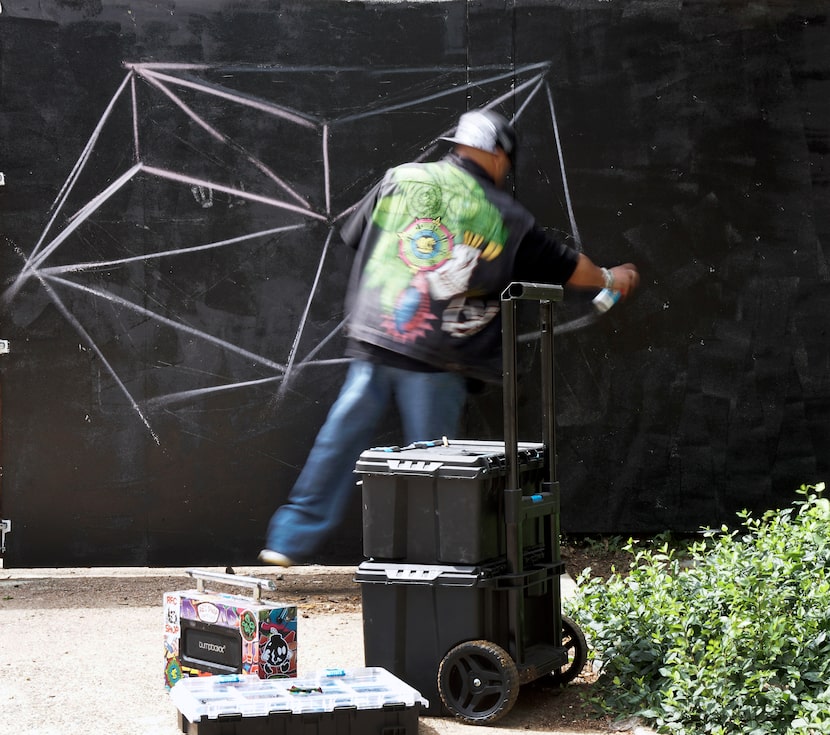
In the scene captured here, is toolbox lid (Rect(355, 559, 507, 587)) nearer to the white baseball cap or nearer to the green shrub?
the green shrub

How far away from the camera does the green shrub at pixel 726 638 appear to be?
3.90m

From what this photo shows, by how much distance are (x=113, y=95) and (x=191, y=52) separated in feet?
1.74

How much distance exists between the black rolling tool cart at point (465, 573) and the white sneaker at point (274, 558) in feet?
7.89

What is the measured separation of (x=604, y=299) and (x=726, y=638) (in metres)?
3.26

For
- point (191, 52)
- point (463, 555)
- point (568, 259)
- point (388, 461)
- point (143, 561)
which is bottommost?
point (143, 561)

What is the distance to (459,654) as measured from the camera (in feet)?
14.1

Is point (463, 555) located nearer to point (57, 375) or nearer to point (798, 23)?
point (57, 375)

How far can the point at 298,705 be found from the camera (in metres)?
3.85

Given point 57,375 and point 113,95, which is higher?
point 113,95

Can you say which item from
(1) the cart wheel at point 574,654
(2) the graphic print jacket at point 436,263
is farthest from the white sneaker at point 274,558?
(1) the cart wheel at point 574,654

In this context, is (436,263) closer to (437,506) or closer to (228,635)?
(437,506)

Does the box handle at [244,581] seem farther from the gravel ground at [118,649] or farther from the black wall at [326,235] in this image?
the black wall at [326,235]

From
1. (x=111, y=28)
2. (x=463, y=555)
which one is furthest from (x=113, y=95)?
(x=463, y=555)

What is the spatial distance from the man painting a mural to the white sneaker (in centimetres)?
1
